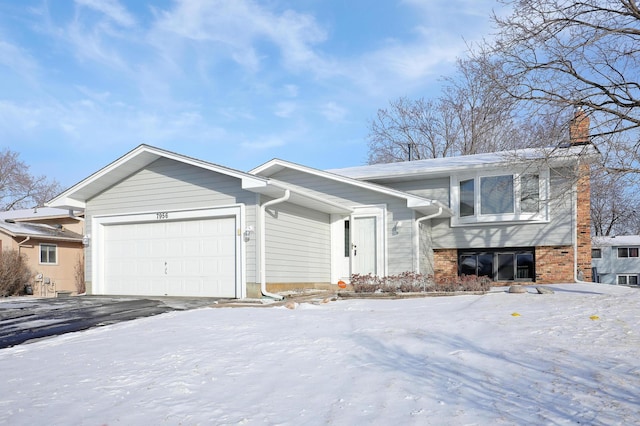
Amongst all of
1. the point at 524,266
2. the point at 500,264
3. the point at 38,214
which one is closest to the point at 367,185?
the point at 500,264

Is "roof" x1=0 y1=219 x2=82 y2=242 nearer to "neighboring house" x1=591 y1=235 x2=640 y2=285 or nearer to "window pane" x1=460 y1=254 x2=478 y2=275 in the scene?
"window pane" x1=460 y1=254 x2=478 y2=275

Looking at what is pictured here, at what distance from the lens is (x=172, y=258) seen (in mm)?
14555

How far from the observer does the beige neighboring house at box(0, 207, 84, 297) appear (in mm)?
21797

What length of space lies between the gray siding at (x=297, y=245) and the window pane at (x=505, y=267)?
528cm

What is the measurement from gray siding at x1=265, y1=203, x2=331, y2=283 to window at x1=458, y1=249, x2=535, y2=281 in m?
4.43

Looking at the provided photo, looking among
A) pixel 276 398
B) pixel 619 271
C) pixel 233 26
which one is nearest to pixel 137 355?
pixel 276 398

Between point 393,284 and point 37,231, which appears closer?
point 393,284

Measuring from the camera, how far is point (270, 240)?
1375 cm

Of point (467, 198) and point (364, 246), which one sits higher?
point (467, 198)

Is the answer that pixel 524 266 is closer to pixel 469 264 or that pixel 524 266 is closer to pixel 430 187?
pixel 469 264

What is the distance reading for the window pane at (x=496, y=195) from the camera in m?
16.3

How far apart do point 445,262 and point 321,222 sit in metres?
4.24

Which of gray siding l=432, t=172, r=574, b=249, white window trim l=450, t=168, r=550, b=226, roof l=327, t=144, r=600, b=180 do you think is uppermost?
roof l=327, t=144, r=600, b=180

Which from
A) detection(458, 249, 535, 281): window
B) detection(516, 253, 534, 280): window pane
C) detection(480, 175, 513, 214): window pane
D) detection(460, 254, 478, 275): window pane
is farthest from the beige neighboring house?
detection(516, 253, 534, 280): window pane
